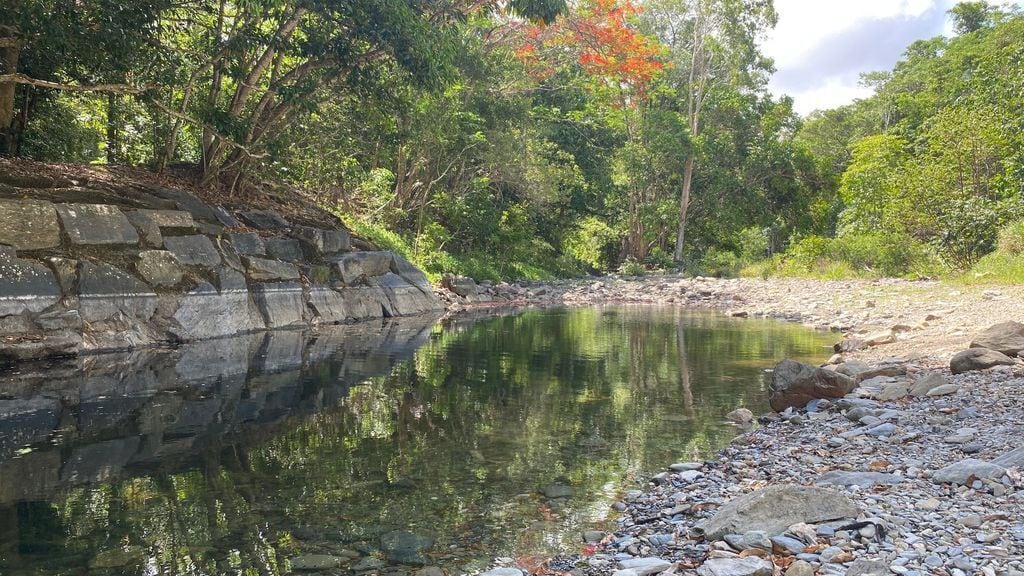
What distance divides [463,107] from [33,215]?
44.2ft

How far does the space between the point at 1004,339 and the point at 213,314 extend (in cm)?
1122

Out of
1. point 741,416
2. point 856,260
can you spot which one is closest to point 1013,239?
point 856,260

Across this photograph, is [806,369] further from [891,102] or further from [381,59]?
[891,102]

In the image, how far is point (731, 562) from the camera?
→ 119 inches

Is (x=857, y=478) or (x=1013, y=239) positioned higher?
(x=1013, y=239)

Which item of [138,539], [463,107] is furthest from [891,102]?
[138,539]

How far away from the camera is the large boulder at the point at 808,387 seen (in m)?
6.95

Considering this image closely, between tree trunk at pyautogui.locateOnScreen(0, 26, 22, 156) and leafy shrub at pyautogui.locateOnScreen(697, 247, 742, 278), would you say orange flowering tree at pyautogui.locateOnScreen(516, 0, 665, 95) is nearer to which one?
leafy shrub at pyautogui.locateOnScreen(697, 247, 742, 278)

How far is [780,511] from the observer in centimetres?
344

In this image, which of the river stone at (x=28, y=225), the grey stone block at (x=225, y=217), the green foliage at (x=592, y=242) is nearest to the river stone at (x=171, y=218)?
the grey stone block at (x=225, y=217)

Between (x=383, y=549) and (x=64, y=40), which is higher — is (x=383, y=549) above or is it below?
below

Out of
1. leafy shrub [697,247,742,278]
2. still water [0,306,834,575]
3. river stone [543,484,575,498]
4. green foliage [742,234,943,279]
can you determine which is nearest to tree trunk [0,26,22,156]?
still water [0,306,834,575]

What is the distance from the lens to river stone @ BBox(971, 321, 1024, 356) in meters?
7.68

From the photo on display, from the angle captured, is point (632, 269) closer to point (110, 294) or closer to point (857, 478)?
point (110, 294)
